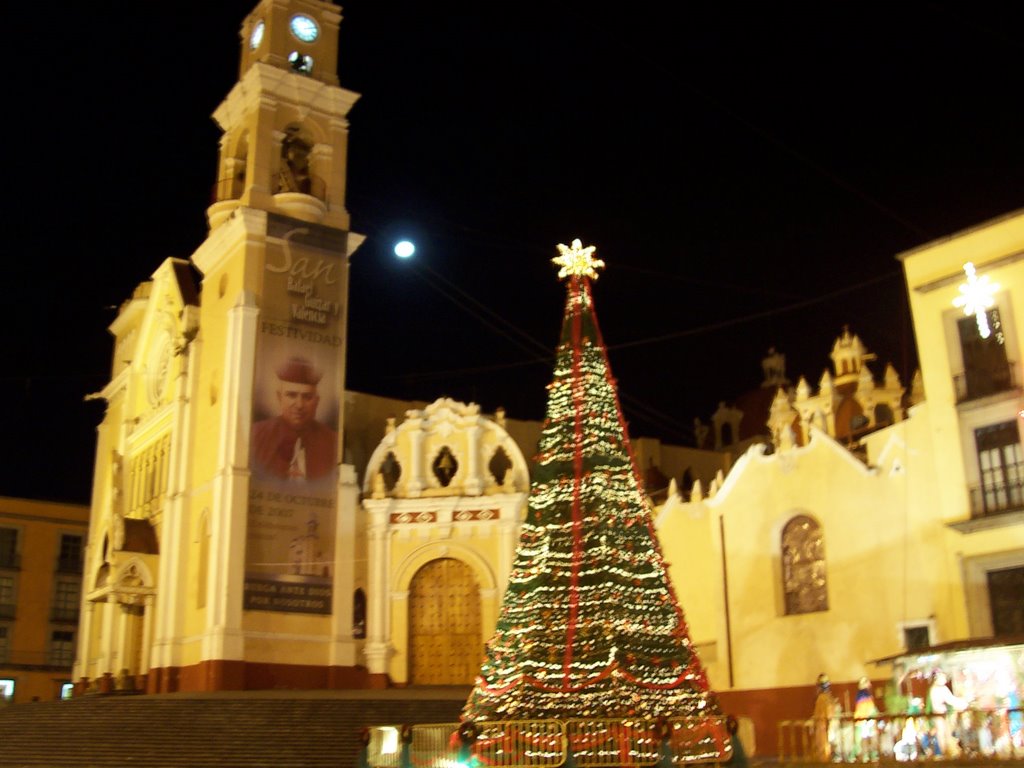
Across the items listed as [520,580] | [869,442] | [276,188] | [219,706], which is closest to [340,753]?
[219,706]

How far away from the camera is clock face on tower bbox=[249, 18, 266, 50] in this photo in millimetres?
32688

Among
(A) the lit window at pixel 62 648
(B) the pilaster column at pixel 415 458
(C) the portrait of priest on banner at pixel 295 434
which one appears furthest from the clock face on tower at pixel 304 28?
(A) the lit window at pixel 62 648

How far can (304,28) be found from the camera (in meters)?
33.0

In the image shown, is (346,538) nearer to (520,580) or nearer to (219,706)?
(219,706)

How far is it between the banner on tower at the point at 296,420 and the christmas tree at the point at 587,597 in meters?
12.7

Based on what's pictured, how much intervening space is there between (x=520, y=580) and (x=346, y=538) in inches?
540

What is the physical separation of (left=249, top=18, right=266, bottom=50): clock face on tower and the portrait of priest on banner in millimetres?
9466

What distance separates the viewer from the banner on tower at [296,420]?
28.3m

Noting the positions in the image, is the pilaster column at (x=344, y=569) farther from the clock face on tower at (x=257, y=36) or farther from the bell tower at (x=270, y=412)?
the clock face on tower at (x=257, y=36)

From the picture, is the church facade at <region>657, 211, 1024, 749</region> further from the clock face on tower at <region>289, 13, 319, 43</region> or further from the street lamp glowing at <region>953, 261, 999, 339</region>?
the clock face on tower at <region>289, 13, 319, 43</region>

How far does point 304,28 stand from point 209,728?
20.2m

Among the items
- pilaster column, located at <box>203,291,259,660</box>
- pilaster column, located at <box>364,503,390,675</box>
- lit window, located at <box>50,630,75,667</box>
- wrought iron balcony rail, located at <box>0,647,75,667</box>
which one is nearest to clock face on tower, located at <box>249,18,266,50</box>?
pilaster column, located at <box>203,291,259,660</box>

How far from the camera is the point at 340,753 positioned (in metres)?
19.6

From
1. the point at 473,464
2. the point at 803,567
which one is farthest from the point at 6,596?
the point at 803,567
